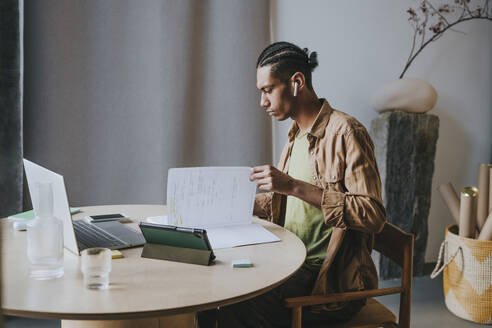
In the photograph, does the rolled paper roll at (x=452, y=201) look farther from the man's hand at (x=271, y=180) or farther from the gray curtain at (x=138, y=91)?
the man's hand at (x=271, y=180)

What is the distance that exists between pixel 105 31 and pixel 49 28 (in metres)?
0.25

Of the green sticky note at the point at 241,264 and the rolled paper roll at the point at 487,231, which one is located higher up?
the green sticky note at the point at 241,264

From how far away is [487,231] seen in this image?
206 centimetres

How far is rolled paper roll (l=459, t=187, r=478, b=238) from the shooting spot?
6.86ft

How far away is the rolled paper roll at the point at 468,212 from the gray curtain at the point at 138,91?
103 centimetres

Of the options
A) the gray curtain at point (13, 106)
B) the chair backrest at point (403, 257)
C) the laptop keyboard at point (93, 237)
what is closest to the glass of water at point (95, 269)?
the laptop keyboard at point (93, 237)

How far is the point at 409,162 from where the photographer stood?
2.46 metres

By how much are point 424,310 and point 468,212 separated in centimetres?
58

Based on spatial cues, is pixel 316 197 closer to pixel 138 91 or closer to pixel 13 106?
pixel 138 91

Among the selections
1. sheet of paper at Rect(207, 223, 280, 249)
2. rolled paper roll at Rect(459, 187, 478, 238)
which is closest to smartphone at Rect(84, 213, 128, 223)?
sheet of paper at Rect(207, 223, 280, 249)

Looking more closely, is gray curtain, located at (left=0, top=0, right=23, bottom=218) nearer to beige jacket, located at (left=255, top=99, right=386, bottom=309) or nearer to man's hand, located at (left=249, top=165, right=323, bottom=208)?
man's hand, located at (left=249, top=165, right=323, bottom=208)

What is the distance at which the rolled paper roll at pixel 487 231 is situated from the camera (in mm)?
2049

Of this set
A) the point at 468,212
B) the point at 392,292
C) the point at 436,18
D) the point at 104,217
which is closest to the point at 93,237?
the point at 104,217

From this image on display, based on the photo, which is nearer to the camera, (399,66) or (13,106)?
(13,106)
